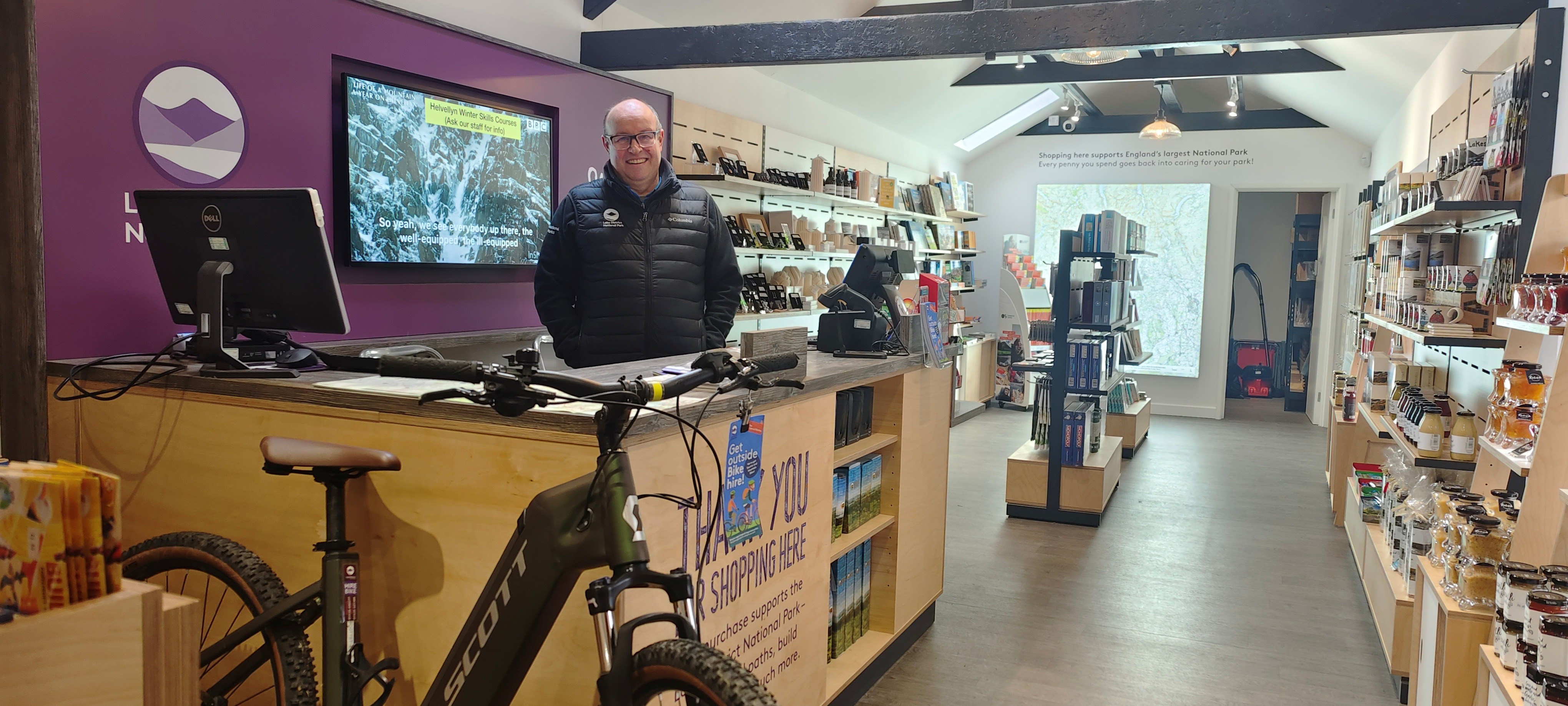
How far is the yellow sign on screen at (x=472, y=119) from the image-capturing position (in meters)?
3.97

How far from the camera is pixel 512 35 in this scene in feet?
14.6

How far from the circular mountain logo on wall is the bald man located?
104 centimetres

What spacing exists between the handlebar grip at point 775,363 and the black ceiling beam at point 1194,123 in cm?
905

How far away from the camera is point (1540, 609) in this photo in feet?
6.77

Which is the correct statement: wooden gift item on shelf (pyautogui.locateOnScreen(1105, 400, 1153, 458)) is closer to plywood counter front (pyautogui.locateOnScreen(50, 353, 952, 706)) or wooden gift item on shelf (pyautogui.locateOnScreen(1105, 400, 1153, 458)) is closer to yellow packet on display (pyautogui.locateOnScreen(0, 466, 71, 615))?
plywood counter front (pyautogui.locateOnScreen(50, 353, 952, 706))

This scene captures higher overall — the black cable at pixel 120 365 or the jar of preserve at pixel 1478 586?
the black cable at pixel 120 365

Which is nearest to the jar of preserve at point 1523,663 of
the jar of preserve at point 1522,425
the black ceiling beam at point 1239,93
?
the jar of preserve at point 1522,425

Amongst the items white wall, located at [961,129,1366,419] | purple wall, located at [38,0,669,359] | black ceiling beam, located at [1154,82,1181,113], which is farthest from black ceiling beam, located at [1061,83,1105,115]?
purple wall, located at [38,0,669,359]

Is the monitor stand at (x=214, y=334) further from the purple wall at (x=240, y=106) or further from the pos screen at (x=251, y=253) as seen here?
the purple wall at (x=240, y=106)

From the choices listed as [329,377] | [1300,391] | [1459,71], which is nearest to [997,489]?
[1459,71]

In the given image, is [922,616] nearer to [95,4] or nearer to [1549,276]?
[1549,276]

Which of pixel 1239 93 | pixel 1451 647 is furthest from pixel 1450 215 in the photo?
pixel 1239 93

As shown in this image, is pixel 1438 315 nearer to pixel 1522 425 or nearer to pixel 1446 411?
pixel 1446 411

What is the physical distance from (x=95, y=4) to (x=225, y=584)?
1.80m
